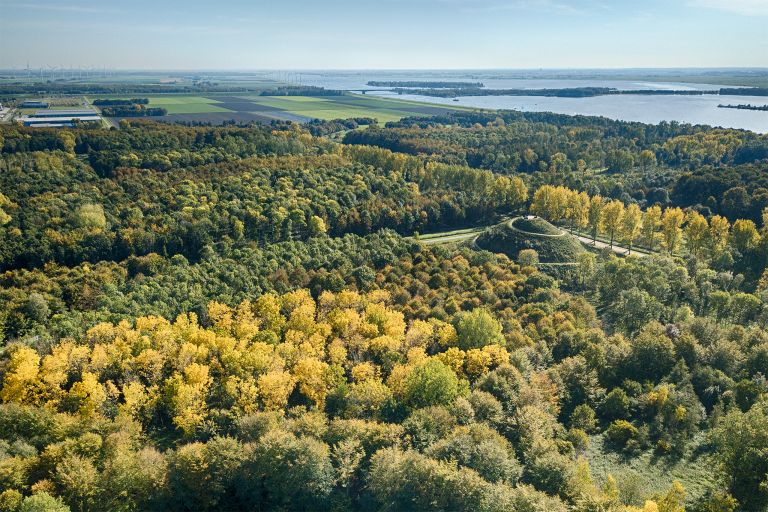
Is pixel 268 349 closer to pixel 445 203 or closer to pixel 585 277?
pixel 585 277

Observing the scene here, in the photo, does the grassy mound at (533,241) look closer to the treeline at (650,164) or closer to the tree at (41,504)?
the treeline at (650,164)

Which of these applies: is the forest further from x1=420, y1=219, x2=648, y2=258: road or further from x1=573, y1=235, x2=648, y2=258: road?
x1=420, y1=219, x2=648, y2=258: road

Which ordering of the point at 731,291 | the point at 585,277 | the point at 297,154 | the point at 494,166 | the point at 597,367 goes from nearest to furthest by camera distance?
1. the point at 597,367
2. the point at 731,291
3. the point at 585,277
4. the point at 297,154
5. the point at 494,166

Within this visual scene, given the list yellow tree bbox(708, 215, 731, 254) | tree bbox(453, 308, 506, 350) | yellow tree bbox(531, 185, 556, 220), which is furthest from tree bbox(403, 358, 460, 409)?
yellow tree bbox(531, 185, 556, 220)

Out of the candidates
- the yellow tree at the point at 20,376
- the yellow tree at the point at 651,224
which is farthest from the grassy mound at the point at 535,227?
the yellow tree at the point at 20,376

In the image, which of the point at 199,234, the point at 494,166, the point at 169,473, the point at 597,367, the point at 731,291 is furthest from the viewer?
the point at 494,166

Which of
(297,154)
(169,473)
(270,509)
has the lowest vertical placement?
(270,509)

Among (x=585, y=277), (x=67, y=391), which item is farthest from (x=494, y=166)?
(x=67, y=391)

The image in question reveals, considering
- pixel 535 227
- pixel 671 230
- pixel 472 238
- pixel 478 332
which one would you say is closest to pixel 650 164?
pixel 671 230
